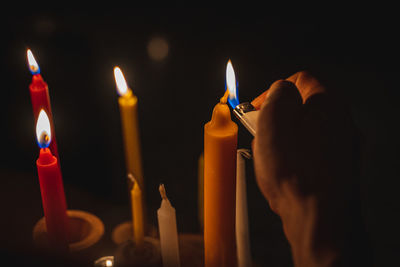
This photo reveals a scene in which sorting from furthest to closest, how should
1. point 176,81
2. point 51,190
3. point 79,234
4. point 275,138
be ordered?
point 176,81 → point 79,234 → point 51,190 → point 275,138

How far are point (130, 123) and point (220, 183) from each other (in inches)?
10.4

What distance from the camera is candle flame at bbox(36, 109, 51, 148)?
0.60m

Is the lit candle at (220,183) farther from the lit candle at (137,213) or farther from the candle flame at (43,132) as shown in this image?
the candle flame at (43,132)

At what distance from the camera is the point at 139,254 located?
0.64 meters

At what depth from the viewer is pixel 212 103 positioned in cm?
112

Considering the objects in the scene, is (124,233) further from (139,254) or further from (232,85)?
(232,85)

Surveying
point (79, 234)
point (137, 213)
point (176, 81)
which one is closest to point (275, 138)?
point (137, 213)

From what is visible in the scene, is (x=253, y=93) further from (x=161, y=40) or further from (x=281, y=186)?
(x=281, y=186)

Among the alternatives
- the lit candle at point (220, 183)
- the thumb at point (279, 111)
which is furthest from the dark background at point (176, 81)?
the thumb at point (279, 111)

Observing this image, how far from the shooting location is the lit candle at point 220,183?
0.51 m

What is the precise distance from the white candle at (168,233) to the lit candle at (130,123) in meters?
0.20

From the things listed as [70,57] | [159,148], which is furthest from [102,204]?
[70,57]

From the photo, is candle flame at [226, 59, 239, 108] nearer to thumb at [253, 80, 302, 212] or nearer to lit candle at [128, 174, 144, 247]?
thumb at [253, 80, 302, 212]

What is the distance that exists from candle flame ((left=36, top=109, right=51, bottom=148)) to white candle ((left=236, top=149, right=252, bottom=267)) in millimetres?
274
